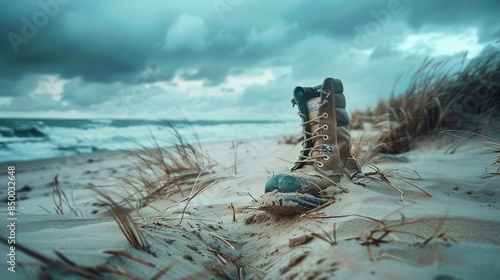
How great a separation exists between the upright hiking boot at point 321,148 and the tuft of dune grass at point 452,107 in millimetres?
1583

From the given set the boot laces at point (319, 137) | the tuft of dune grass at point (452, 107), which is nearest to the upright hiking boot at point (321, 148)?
the boot laces at point (319, 137)

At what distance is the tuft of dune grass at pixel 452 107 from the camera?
3641 millimetres

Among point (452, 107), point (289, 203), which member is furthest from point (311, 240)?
point (452, 107)

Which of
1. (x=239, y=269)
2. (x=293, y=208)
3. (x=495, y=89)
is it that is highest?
(x=495, y=89)

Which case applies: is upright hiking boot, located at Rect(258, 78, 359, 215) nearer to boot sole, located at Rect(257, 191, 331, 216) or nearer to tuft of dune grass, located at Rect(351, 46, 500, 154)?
boot sole, located at Rect(257, 191, 331, 216)

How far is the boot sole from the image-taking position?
1617 mm

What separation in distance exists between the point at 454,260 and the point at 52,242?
1.15 metres

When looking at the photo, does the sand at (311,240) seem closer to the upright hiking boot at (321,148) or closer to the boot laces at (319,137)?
the upright hiking boot at (321,148)

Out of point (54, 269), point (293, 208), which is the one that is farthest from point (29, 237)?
point (293, 208)

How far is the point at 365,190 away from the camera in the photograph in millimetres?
1785

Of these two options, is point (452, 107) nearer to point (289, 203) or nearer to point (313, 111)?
point (313, 111)

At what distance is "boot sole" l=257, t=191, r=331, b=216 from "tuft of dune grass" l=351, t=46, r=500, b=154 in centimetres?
211

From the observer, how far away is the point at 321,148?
81.7 inches

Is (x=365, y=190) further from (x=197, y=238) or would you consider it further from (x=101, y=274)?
(x=101, y=274)
